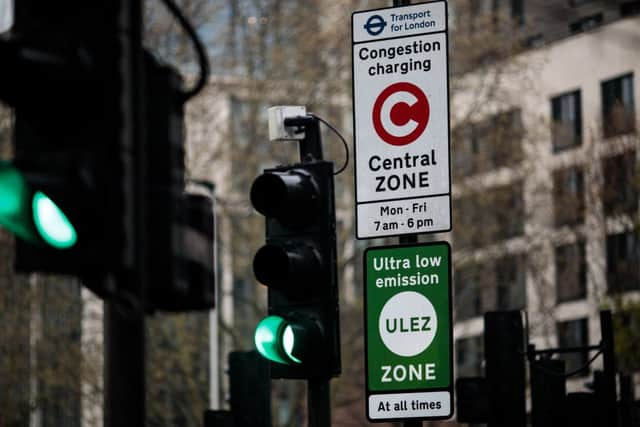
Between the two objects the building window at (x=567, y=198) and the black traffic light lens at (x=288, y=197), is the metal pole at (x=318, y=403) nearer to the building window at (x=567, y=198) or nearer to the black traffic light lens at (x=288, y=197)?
the black traffic light lens at (x=288, y=197)

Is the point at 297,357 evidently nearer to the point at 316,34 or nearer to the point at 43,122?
the point at 43,122

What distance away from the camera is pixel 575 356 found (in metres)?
60.0

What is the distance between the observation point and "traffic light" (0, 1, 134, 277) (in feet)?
18.4

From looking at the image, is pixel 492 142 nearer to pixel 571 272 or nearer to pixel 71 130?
pixel 571 272

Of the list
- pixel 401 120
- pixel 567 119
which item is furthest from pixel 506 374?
pixel 567 119

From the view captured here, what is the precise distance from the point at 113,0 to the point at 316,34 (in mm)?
39980

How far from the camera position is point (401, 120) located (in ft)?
36.4

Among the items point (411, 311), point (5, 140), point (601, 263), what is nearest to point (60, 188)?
point (411, 311)

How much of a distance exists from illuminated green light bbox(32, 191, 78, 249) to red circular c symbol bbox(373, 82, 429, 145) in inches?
215

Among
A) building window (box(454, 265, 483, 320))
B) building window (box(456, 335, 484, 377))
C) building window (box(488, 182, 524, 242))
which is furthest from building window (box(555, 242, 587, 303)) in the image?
building window (box(456, 335, 484, 377))

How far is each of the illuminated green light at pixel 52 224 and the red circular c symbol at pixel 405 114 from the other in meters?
5.45

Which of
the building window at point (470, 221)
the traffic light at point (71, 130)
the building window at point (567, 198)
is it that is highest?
the building window at point (567, 198)

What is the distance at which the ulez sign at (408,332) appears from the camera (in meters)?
10.7

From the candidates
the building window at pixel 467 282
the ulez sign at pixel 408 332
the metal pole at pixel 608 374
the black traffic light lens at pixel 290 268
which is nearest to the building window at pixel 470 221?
the building window at pixel 467 282
